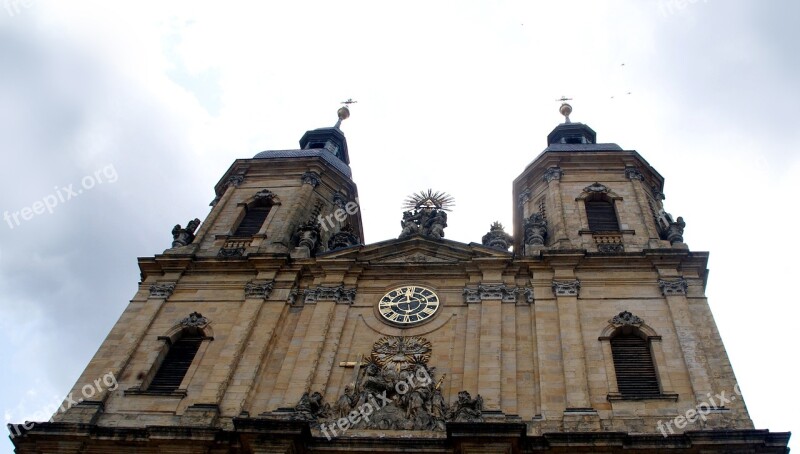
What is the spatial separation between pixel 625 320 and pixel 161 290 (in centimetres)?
1209

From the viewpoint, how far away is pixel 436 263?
2247cm

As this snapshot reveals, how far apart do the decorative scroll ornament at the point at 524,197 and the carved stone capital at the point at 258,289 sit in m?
9.44

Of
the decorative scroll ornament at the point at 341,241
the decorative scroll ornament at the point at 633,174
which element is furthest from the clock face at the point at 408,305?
the decorative scroll ornament at the point at 633,174

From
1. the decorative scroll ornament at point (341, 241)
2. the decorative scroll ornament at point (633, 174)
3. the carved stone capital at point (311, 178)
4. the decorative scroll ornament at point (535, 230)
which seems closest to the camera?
the decorative scroll ornament at point (535, 230)

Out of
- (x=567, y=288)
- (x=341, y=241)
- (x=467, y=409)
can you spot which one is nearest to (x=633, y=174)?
(x=567, y=288)

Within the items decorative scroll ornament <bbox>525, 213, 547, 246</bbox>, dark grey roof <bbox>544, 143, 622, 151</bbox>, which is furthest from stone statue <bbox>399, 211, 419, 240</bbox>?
dark grey roof <bbox>544, 143, 622, 151</bbox>

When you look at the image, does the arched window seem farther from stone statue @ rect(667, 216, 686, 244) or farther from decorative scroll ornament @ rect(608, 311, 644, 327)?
decorative scroll ornament @ rect(608, 311, 644, 327)

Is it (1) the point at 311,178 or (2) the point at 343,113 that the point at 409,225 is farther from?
(2) the point at 343,113

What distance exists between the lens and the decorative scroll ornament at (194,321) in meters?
21.0

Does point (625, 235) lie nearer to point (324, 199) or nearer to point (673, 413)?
point (673, 413)

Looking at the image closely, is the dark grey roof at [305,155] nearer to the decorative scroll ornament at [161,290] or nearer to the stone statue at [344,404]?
the decorative scroll ornament at [161,290]

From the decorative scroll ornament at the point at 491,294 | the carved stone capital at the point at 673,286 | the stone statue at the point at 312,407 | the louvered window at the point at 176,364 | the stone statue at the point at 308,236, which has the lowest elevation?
the stone statue at the point at 312,407

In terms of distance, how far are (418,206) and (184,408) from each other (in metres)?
10.6

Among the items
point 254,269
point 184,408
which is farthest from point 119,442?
point 254,269
